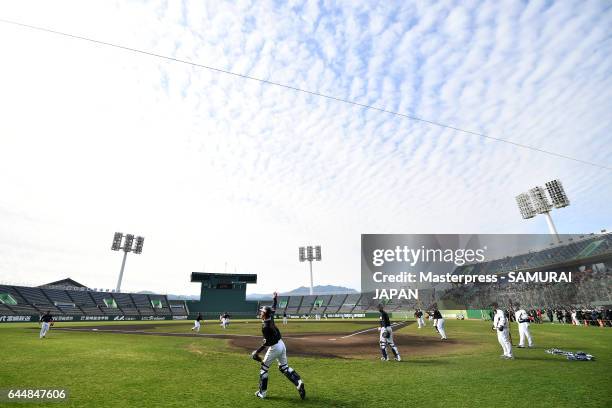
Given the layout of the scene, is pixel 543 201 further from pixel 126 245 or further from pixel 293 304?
pixel 126 245

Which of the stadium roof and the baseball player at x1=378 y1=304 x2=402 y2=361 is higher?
the stadium roof

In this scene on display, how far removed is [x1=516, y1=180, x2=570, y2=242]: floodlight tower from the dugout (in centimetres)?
6727

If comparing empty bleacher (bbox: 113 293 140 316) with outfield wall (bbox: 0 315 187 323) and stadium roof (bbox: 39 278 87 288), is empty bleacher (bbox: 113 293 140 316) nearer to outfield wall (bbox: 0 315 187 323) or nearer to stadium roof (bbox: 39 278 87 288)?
outfield wall (bbox: 0 315 187 323)

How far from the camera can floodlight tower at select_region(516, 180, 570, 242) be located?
64900 millimetres

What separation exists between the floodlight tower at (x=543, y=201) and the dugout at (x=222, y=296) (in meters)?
67.3

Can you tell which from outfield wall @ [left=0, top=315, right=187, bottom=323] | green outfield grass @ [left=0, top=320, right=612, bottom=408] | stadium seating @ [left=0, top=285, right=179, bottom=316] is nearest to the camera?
green outfield grass @ [left=0, top=320, right=612, bottom=408]

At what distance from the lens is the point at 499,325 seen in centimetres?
1248

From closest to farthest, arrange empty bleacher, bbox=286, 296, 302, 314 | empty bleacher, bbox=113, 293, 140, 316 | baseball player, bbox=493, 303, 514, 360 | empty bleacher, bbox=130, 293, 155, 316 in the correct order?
baseball player, bbox=493, 303, 514, 360
empty bleacher, bbox=113, 293, 140, 316
empty bleacher, bbox=130, 293, 155, 316
empty bleacher, bbox=286, 296, 302, 314

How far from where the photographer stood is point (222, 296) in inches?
2876

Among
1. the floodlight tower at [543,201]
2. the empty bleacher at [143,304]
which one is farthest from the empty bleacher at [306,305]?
the floodlight tower at [543,201]

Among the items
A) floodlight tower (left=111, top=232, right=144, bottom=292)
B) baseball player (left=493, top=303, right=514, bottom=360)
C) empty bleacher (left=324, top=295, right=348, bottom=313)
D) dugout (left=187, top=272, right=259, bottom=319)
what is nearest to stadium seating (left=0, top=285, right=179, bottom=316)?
dugout (left=187, top=272, right=259, bottom=319)

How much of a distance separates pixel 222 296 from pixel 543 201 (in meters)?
77.7

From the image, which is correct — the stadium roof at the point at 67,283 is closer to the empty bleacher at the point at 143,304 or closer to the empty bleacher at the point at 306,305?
the empty bleacher at the point at 143,304

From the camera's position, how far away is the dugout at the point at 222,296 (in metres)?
71.8
